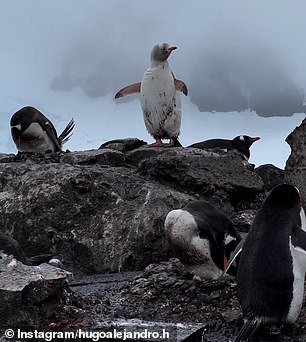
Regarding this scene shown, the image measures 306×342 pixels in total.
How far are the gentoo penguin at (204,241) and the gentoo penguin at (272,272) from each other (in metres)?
0.98

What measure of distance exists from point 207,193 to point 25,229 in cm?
181

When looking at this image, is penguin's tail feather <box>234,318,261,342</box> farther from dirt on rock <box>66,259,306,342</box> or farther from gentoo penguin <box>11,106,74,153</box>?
gentoo penguin <box>11,106,74,153</box>

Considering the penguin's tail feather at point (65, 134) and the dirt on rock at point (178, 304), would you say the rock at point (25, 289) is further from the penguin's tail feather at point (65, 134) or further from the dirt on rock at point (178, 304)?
the penguin's tail feather at point (65, 134)

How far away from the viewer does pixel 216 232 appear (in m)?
5.28

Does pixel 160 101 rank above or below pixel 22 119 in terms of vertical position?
above

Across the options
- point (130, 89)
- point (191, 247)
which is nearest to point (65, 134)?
point (130, 89)

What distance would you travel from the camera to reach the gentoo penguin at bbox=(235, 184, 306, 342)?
13.2 feet

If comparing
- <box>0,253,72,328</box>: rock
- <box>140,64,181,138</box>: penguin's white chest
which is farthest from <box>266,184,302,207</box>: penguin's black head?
<box>140,64,181,138</box>: penguin's white chest

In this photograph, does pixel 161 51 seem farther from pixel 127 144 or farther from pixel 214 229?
pixel 214 229

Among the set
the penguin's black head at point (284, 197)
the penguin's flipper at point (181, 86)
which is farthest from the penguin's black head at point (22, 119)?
the penguin's black head at point (284, 197)

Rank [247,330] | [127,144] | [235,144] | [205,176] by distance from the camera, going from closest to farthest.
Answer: [247,330], [205,176], [127,144], [235,144]

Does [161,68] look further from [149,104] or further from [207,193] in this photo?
[207,193]

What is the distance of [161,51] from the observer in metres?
9.56

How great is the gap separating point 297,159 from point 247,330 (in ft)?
10.0
